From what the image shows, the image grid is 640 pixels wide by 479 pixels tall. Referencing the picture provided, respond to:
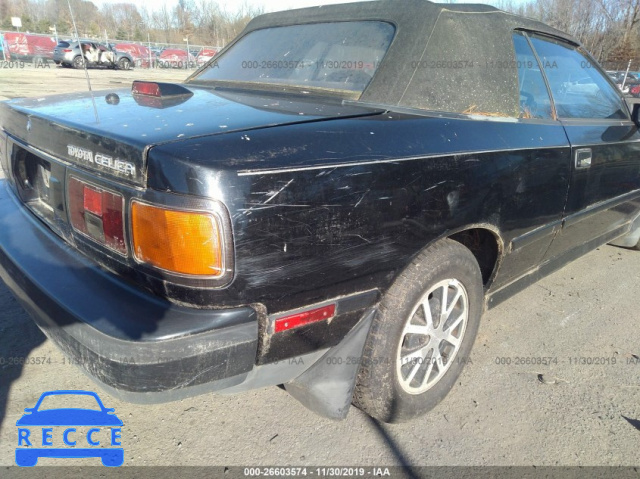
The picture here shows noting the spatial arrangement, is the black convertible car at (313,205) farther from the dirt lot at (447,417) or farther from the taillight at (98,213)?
the dirt lot at (447,417)

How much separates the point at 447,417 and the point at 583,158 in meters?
1.59

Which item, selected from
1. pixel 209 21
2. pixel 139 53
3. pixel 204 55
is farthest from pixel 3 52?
pixel 209 21

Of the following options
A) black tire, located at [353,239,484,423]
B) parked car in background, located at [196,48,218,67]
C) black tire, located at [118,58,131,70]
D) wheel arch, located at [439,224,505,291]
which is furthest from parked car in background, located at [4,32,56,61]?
black tire, located at [353,239,484,423]

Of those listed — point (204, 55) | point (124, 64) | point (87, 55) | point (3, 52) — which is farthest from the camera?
point (204, 55)

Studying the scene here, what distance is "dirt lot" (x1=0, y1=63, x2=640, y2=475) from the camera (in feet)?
6.67

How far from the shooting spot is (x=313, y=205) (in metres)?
1.52

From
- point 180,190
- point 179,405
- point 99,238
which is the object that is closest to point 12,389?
point 179,405

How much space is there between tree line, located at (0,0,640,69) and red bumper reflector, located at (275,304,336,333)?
1763 millimetres

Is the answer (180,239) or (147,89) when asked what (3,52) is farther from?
(180,239)

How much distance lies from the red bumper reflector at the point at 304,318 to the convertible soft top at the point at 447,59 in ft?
3.36

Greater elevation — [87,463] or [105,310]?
[105,310]

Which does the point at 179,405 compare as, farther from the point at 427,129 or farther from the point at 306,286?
the point at 427,129

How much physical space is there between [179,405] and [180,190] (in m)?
1.34

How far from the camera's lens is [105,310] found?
60.4 inches
